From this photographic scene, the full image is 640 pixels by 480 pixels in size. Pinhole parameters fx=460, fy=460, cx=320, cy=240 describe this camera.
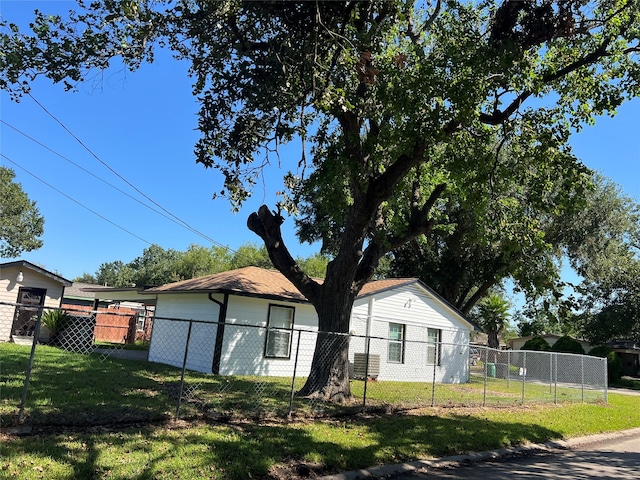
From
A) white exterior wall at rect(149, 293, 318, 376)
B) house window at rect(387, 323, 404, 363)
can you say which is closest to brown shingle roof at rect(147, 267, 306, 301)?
white exterior wall at rect(149, 293, 318, 376)

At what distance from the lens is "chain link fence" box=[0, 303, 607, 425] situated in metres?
7.54

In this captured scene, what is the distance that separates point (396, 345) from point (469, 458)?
11.4 meters

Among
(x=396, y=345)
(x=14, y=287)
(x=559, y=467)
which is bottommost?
(x=559, y=467)

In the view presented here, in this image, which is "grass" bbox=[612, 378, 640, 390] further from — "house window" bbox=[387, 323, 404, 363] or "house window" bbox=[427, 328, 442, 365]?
"house window" bbox=[387, 323, 404, 363]

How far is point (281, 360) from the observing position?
1538cm

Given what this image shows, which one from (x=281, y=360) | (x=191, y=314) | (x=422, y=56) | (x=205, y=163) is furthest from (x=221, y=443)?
(x=191, y=314)

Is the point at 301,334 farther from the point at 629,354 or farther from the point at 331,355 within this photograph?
the point at 629,354

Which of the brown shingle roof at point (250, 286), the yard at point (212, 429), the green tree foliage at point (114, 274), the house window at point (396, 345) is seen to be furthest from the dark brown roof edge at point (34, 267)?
the green tree foliage at point (114, 274)

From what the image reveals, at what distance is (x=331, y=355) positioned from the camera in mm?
10320

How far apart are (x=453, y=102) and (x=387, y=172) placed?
7.06ft

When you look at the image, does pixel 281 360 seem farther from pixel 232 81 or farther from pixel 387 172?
pixel 232 81

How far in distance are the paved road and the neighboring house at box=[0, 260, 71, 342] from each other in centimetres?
1822

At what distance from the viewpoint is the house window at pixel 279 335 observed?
15266 millimetres

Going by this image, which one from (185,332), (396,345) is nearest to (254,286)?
(185,332)
